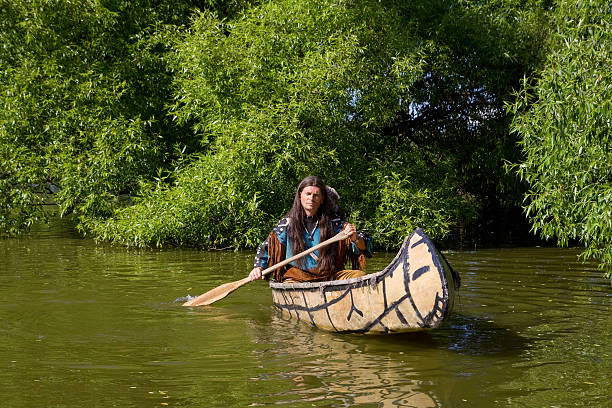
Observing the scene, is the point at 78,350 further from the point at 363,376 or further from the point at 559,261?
the point at 559,261

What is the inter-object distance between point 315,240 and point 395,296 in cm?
168

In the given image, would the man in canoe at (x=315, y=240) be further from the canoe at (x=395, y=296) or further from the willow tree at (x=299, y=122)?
the willow tree at (x=299, y=122)

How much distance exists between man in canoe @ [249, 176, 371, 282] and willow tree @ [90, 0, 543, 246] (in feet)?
20.6

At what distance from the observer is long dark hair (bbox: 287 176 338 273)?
25.8 feet

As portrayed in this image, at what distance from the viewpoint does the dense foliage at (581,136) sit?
358 inches

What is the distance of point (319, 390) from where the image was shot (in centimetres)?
522

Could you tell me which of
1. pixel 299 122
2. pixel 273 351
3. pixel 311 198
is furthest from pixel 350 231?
pixel 299 122

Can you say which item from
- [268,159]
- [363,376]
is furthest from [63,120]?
[363,376]

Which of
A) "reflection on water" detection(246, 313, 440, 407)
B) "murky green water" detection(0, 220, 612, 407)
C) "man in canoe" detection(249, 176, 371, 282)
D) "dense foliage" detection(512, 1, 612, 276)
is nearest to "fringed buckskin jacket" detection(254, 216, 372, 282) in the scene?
"man in canoe" detection(249, 176, 371, 282)

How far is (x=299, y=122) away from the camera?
1503 centimetres

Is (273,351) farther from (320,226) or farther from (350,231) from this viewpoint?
(320,226)

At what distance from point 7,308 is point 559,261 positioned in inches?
357

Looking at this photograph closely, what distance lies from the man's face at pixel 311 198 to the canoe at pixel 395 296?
33.4 inches

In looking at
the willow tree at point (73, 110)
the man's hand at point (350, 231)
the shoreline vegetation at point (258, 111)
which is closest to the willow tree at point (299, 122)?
the shoreline vegetation at point (258, 111)
